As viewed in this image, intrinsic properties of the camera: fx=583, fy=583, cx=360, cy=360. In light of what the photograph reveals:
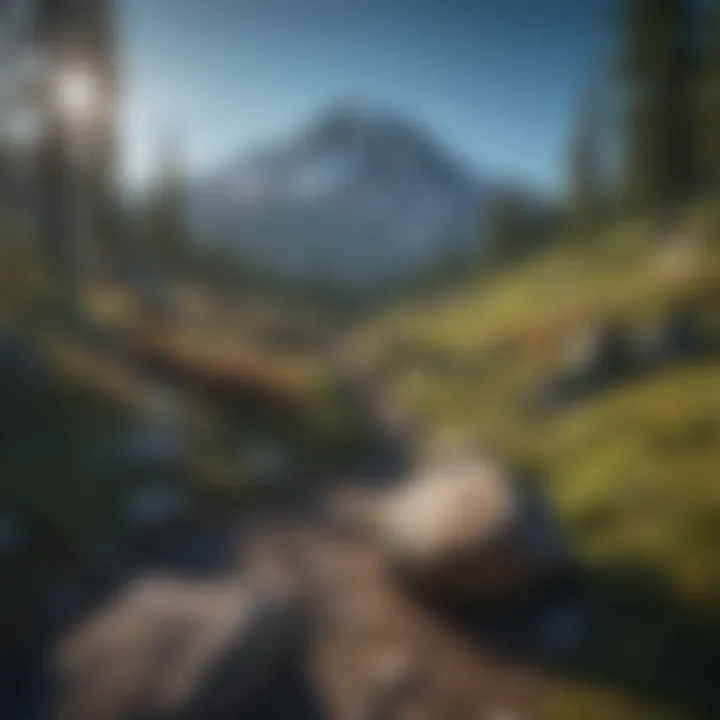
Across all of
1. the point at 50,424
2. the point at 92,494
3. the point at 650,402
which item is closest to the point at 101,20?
the point at 50,424

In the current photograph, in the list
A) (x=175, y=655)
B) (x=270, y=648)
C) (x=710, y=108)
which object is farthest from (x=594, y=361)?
(x=175, y=655)

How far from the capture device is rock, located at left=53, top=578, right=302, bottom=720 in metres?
4.36

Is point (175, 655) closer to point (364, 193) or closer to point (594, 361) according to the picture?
point (594, 361)

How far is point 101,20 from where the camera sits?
848 cm

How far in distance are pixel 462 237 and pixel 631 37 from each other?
3902 millimetres

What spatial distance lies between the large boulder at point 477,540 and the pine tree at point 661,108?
5129 millimetres

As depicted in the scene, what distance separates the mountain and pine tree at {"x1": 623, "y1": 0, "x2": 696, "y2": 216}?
8.15ft

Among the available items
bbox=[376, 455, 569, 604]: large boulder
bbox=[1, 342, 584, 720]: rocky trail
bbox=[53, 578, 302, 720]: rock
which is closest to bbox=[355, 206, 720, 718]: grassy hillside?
bbox=[376, 455, 569, 604]: large boulder

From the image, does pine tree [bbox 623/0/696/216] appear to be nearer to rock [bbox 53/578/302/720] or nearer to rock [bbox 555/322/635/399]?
rock [bbox 555/322/635/399]

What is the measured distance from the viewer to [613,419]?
24.0ft

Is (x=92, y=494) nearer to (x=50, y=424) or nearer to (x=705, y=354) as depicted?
(x=50, y=424)

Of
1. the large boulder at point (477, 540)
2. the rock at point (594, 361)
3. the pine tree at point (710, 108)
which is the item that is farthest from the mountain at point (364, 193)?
the large boulder at point (477, 540)

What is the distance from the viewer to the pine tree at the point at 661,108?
7496 millimetres

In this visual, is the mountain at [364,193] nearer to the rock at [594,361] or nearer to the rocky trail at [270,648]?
the rock at [594,361]
